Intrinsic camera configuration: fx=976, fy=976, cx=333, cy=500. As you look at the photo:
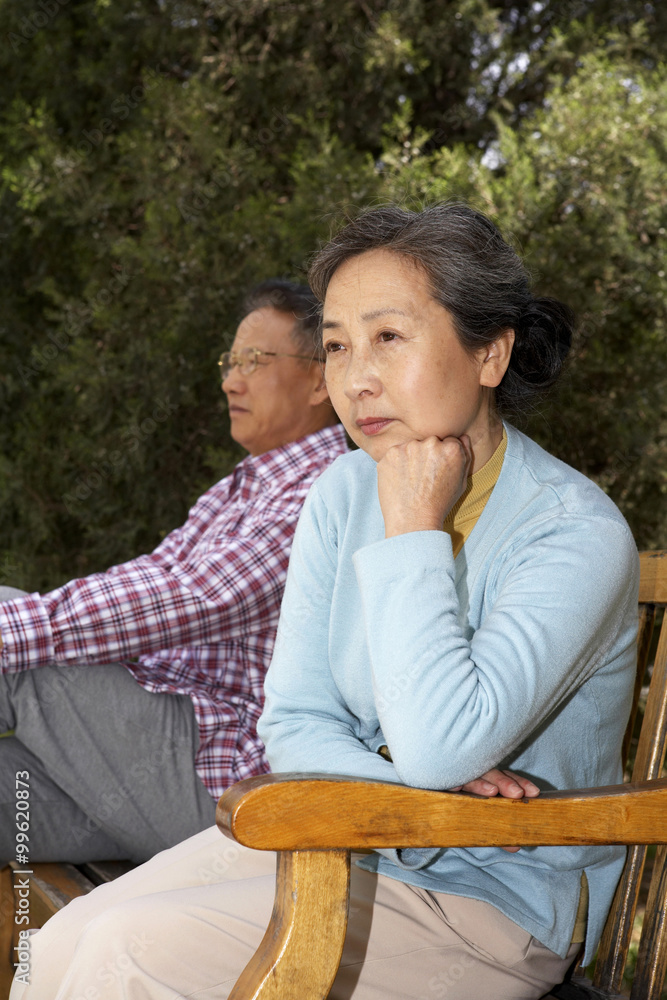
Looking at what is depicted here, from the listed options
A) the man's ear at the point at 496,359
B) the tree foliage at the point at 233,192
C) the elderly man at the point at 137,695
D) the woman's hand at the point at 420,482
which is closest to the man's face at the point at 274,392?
the elderly man at the point at 137,695

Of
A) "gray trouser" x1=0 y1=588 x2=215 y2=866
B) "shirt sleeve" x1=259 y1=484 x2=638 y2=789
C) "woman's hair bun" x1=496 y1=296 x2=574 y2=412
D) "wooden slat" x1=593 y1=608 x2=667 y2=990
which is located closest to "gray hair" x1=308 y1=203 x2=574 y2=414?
"woman's hair bun" x1=496 y1=296 x2=574 y2=412

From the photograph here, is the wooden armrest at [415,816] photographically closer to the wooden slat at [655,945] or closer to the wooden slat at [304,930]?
the wooden slat at [304,930]

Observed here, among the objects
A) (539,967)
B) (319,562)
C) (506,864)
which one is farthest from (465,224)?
(539,967)

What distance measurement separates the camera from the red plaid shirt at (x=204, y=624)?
80.7 inches

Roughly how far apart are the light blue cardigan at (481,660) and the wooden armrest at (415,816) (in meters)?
0.07

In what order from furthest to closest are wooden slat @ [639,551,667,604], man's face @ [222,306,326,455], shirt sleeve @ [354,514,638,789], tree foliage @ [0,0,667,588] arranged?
tree foliage @ [0,0,667,588] < man's face @ [222,306,326,455] < wooden slat @ [639,551,667,604] < shirt sleeve @ [354,514,638,789]

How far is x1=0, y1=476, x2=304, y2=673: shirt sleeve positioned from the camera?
80.1 inches

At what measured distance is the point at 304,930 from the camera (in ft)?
3.81

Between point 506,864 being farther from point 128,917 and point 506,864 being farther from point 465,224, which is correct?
point 465,224

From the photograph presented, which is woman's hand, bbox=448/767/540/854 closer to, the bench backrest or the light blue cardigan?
the light blue cardigan

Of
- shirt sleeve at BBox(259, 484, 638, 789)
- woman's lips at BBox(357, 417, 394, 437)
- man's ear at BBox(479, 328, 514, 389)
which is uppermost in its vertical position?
man's ear at BBox(479, 328, 514, 389)

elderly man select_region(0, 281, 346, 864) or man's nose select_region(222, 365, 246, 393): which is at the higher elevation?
man's nose select_region(222, 365, 246, 393)

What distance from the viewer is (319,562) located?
66.8 inches

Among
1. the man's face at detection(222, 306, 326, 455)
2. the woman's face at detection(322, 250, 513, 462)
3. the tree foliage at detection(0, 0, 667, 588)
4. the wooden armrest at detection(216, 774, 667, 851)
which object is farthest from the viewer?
the tree foliage at detection(0, 0, 667, 588)
